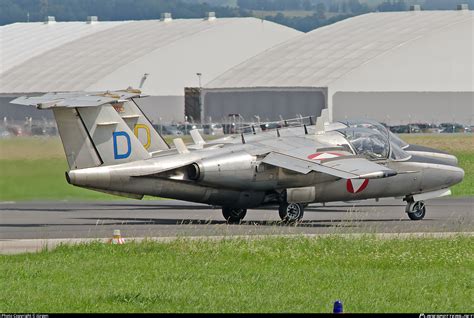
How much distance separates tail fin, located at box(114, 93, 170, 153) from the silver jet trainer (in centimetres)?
283

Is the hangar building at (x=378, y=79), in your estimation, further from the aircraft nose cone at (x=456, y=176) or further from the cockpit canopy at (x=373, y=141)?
the cockpit canopy at (x=373, y=141)

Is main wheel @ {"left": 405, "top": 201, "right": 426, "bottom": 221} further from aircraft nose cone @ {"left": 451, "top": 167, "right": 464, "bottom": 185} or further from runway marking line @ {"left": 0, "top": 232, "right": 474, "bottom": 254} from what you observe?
runway marking line @ {"left": 0, "top": 232, "right": 474, "bottom": 254}

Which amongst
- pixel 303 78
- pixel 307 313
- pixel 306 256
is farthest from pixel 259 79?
pixel 307 313

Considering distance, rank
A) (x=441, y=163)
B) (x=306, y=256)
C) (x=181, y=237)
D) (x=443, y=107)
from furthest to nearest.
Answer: (x=443, y=107) < (x=441, y=163) < (x=181, y=237) < (x=306, y=256)

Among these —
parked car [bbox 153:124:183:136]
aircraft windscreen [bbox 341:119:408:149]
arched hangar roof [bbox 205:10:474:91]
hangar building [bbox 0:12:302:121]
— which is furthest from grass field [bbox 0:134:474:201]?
arched hangar roof [bbox 205:10:474:91]

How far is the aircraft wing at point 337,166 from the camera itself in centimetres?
3002

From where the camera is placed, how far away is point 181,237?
82.7ft

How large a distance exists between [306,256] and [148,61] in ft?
250

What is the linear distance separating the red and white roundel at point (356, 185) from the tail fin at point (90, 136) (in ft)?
17.6

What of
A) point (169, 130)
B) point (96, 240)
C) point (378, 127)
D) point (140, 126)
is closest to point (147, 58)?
point (169, 130)

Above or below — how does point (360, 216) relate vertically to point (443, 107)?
above

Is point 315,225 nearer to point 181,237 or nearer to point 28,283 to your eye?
point 181,237

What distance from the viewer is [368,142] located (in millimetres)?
32125

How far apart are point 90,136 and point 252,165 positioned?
417 cm
